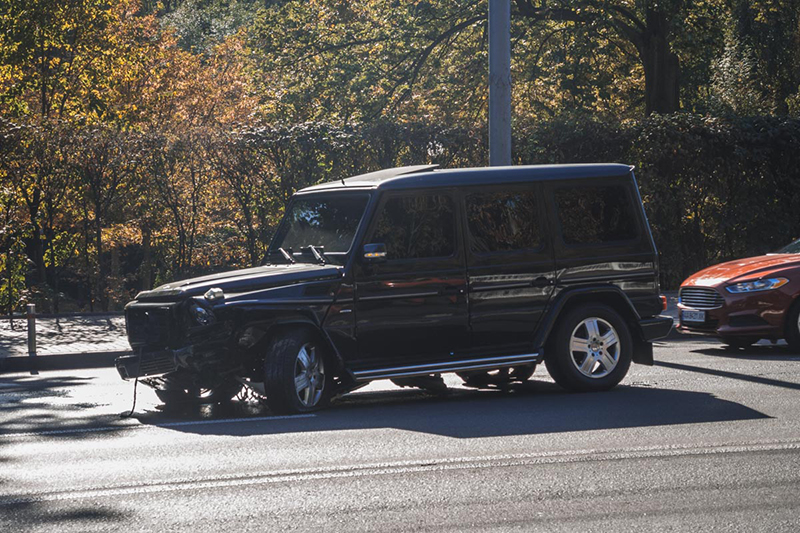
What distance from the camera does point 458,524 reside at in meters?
5.51

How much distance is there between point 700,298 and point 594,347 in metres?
3.74

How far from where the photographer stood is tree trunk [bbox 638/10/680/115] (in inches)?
1030

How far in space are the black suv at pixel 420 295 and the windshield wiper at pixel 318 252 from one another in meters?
0.01

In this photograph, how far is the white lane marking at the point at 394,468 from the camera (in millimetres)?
6328

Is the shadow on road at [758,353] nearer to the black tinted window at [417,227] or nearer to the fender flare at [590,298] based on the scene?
the fender flare at [590,298]

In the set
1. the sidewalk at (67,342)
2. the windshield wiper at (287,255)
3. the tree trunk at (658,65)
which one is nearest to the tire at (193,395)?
the windshield wiper at (287,255)

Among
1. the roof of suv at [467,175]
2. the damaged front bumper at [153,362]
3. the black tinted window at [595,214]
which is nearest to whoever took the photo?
the damaged front bumper at [153,362]

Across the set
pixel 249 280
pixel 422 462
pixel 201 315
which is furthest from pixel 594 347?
pixel 201 315

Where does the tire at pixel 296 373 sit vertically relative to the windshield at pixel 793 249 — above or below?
below

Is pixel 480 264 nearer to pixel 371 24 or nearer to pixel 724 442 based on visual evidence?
pixel 724 442

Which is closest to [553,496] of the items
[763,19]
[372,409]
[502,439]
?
[502,439]

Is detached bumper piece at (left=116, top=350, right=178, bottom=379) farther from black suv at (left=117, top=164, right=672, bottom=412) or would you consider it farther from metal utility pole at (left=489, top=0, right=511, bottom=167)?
metal utility pole at (left=489, top=0, right=511, bottom=167)

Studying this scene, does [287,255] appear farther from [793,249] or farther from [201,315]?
[793,249]

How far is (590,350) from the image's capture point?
10008 mm
